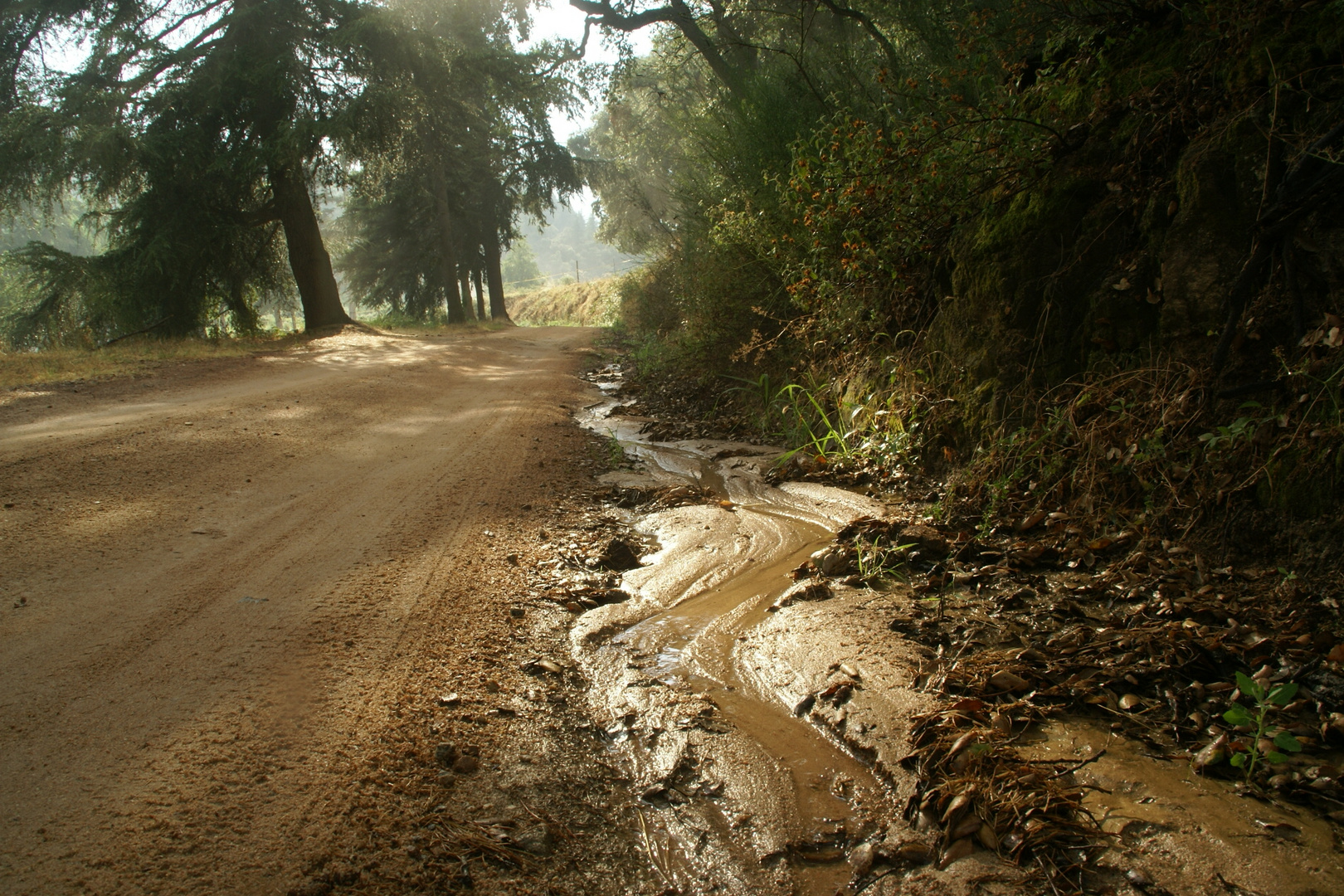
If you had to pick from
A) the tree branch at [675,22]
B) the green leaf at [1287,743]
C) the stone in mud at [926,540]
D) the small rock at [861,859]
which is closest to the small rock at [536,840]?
the small rock at [861,859]

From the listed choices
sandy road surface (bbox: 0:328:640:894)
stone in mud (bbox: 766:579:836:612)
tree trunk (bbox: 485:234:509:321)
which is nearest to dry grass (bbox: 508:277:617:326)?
tree trunk (bbox: 485:234:509:321)

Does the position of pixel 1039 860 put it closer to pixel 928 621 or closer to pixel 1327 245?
pixel 928 621

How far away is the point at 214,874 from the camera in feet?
5.43

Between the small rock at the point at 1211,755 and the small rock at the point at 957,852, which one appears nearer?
the small rock at the point at 957,852

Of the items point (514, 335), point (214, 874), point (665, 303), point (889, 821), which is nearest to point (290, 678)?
point (214, 874)

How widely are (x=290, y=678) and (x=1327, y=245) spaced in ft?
14.4

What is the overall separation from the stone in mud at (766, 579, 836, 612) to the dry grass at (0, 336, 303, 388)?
894 centimetres

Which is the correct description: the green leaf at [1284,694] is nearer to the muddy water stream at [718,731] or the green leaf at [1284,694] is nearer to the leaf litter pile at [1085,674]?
the leaf litter pile at [1085,674]

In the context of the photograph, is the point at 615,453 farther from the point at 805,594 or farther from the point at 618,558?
the point at 805,594

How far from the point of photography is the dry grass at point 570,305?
110ft

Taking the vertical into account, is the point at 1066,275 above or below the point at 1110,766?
above

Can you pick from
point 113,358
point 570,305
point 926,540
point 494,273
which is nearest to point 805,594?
point 926,540

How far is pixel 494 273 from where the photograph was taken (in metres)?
27.6

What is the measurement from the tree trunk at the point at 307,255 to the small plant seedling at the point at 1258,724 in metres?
17.2
